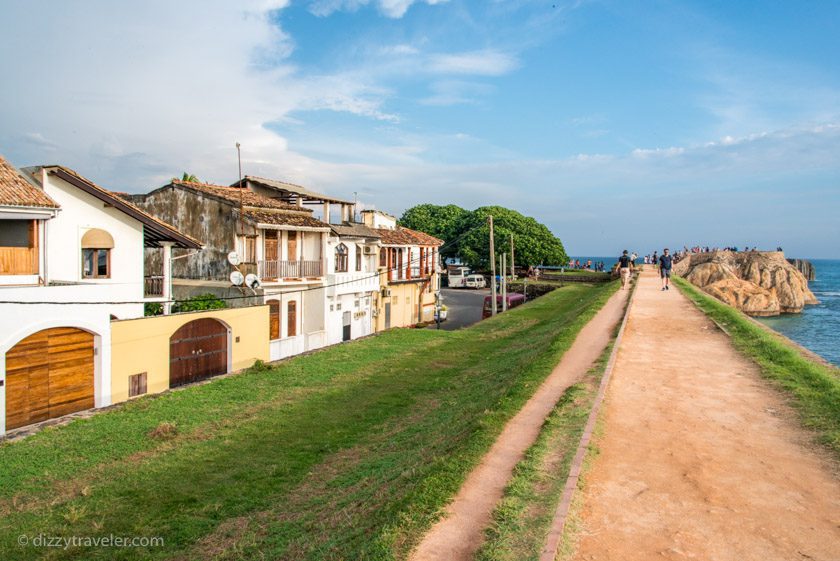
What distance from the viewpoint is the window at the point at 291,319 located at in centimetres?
2847

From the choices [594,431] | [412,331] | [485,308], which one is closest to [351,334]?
[412,331]

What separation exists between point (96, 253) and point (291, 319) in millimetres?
10348

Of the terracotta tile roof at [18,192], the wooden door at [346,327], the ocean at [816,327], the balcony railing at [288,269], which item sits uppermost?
the terracotta tile roof at [18,192]

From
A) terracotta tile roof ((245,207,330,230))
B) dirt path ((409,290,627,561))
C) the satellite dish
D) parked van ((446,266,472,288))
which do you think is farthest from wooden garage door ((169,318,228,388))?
parked van ((446,266,472,288))

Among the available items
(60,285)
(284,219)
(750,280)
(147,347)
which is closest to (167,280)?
(147,347)

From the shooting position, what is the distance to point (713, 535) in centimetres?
613

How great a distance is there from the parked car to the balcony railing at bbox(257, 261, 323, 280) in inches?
1648

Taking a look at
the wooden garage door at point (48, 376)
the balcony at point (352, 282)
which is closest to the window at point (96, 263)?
the wooden garage door at point (48, 376)

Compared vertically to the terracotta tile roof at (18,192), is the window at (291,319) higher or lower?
lower

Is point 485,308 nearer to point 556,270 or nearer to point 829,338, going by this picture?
point 829,338

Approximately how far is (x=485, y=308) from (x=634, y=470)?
38535 mm

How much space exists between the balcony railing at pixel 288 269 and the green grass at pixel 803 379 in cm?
1972

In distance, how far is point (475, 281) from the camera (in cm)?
7088

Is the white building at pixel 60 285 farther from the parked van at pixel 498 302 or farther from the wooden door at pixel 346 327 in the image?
the parked van at pixel 498 302
